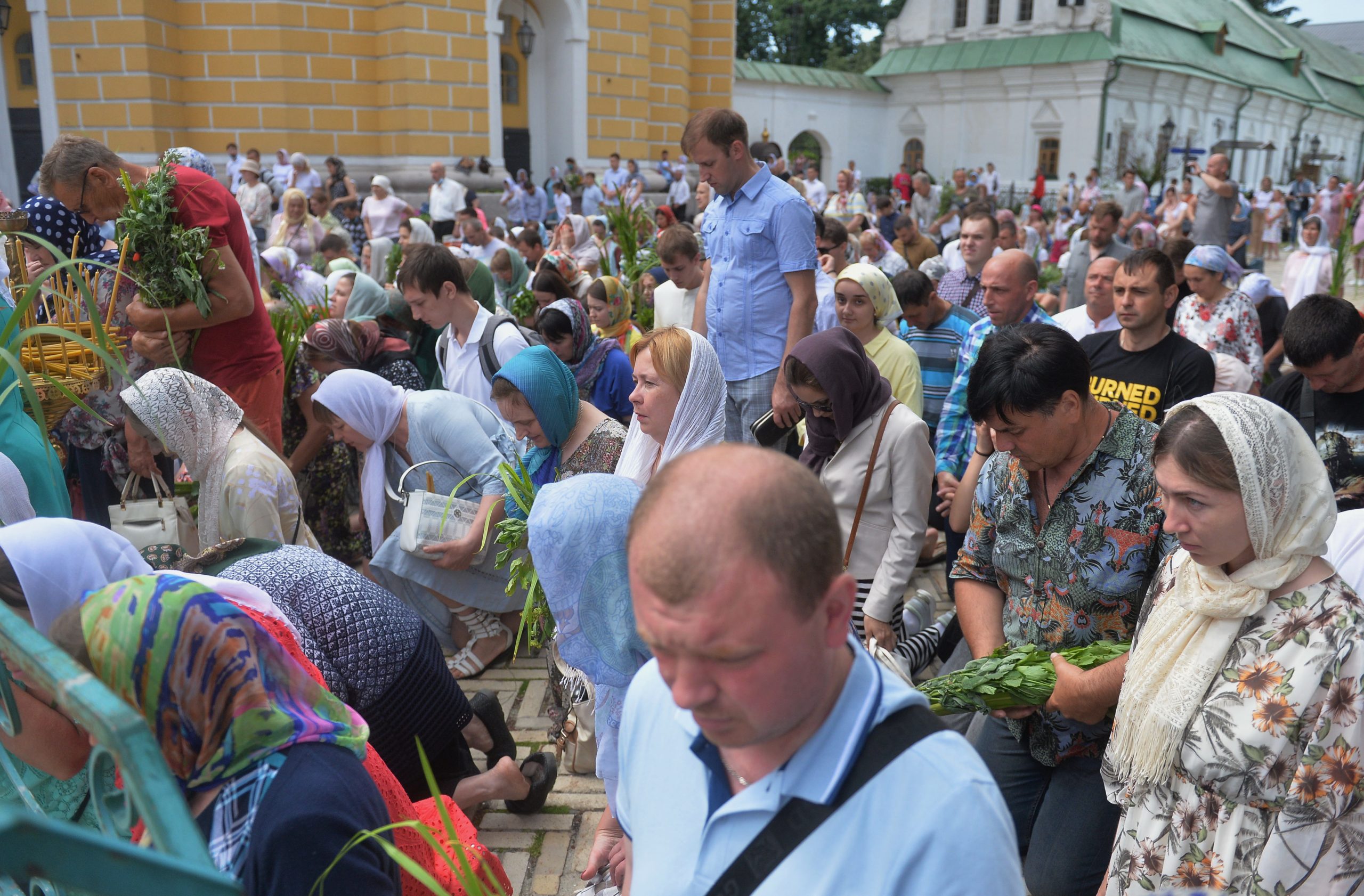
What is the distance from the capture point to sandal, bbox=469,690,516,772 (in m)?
3.70

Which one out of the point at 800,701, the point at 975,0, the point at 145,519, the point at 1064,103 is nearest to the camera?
the point at 800,701

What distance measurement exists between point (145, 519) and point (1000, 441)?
3.31 meters

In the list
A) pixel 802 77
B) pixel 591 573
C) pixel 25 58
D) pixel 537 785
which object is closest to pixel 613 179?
pixel 25 58

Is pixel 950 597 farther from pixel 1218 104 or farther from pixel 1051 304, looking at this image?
pixel 1218 104

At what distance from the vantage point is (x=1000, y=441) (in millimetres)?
2961

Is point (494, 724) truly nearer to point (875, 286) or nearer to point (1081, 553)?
point (1081, 553)

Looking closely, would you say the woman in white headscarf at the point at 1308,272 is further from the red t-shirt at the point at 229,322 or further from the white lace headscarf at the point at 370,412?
the red t-shirt at the point at 229,322

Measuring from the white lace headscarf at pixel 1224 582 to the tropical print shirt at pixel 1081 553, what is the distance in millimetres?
414

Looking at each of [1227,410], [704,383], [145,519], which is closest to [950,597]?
[704,383]

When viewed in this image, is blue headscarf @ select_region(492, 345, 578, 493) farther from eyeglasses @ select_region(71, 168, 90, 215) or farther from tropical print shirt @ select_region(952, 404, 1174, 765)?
eyeglasses @ select_region(71, 168, 90, 215)

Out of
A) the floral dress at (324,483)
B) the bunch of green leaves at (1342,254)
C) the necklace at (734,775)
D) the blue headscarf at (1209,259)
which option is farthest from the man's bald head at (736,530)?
the bunch of green leaves at (1342,254)

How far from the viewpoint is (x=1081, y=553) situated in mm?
2932

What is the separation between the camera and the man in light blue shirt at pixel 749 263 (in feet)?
15.6

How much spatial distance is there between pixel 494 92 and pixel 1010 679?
58.7 ft
